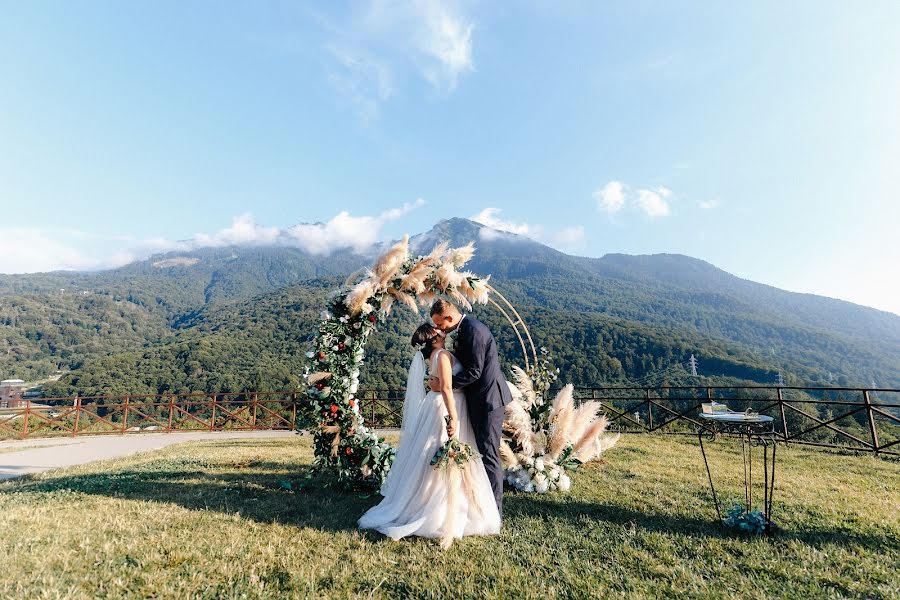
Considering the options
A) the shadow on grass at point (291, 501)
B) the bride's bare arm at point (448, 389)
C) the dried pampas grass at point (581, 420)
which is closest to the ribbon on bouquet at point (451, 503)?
the bride's bare arm at point (448, 389)

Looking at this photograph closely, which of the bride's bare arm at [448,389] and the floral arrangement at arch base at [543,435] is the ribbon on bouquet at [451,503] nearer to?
the bride's bare arm at [448,389]

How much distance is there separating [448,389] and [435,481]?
0.98m

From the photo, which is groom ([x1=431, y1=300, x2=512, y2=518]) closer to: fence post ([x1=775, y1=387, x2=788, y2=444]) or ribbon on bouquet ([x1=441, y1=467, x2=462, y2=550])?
ribbon on bouquet ([x1=441, y1=467, x2=462, y2=550])

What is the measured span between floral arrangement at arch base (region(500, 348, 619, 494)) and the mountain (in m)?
3.26

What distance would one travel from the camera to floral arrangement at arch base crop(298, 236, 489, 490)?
19.7 ft

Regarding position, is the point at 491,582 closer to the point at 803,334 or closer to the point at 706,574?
the point at 706,574

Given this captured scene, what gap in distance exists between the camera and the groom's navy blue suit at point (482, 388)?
15.7 feet

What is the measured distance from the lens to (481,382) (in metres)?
4.86


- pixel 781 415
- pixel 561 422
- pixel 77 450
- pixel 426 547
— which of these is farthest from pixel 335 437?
pixel 781 415

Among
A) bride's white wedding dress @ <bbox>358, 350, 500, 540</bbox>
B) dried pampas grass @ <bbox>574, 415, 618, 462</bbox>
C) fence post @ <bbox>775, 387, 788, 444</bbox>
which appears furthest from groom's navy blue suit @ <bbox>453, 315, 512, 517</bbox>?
fence post @ <bbox>775, 387, 788, 444</bbox>

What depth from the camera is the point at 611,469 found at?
791 cm

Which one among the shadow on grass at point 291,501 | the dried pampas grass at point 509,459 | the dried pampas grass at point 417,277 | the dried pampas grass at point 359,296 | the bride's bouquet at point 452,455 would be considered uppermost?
the dried pampas grass at point 417,277

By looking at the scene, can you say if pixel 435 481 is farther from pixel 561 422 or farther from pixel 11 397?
pixel 11 397

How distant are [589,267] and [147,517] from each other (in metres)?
203
